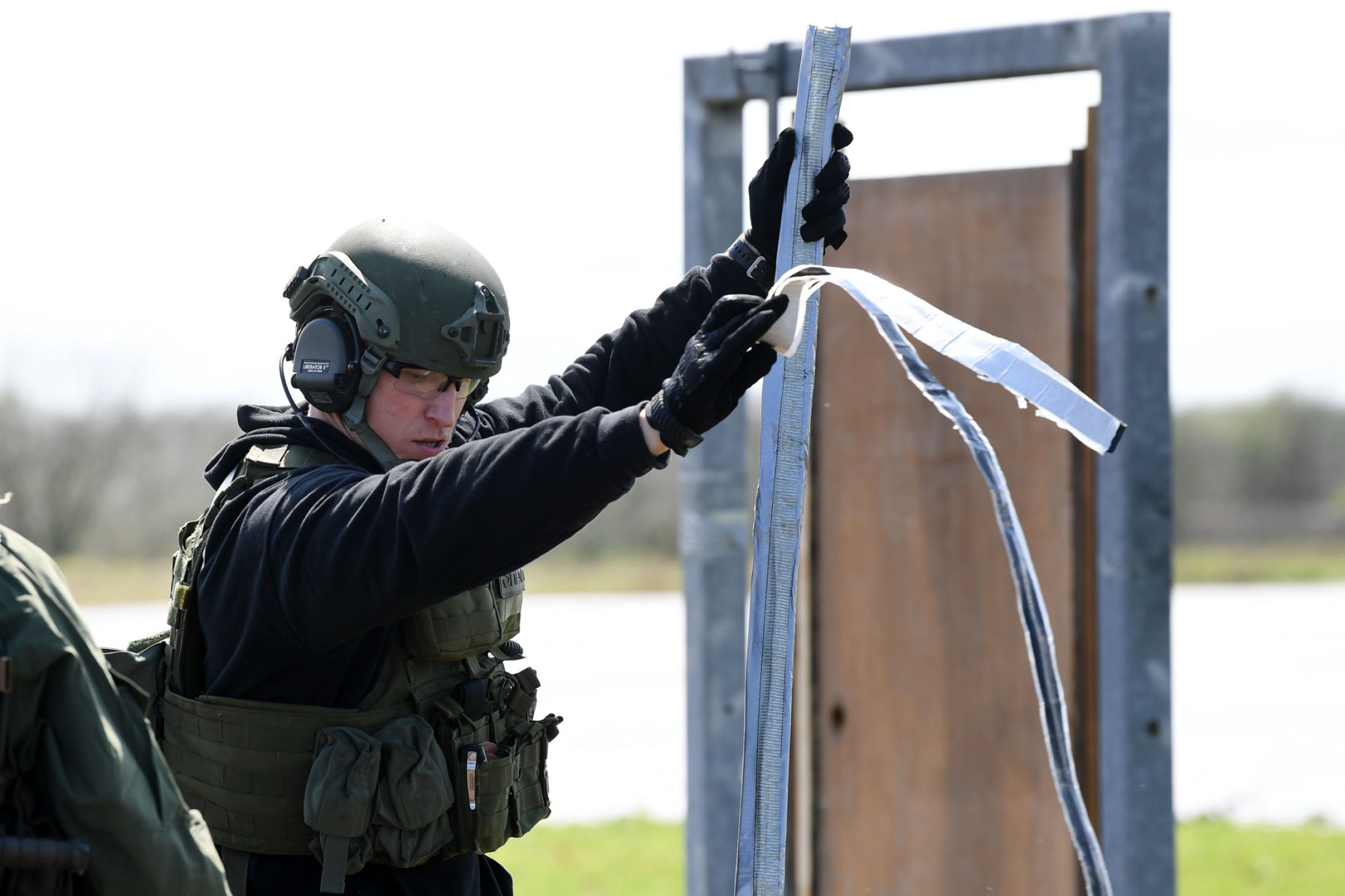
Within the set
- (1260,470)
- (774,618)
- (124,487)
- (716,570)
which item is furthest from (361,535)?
(1260,470)

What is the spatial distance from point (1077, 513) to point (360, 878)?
2176 mm

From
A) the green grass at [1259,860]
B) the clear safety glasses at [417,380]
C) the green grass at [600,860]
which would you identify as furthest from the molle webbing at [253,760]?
the green grass at [1259,860]

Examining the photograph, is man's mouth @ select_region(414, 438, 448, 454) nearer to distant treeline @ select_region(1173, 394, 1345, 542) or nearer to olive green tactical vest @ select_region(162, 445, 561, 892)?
olive green tactical vest @ select_region(162, 445, 561, 892)

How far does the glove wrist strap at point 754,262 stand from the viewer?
269 centimetres

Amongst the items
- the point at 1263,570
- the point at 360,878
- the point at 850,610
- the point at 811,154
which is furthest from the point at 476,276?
the point at 1263,570


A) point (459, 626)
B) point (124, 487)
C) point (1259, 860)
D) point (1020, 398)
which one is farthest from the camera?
point (124, 487)

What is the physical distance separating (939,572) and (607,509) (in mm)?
21474

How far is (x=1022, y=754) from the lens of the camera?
3.48m

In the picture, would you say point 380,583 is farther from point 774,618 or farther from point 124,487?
point 124,487

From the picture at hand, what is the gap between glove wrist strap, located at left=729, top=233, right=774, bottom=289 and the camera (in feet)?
8.82

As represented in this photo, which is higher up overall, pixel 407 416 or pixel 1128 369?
pixel 1128 369

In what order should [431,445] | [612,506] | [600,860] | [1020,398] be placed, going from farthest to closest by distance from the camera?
[612,506] < [600,860] < [431,445] < [1020,398]

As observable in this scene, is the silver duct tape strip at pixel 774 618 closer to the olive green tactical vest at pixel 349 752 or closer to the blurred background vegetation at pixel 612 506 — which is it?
the olive green tactical vest at pixel 349 752

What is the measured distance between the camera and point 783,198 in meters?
2.58
